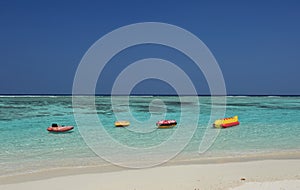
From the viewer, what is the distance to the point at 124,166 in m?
13.0

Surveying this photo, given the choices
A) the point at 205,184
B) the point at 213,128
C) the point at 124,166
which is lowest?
the point at 205,184

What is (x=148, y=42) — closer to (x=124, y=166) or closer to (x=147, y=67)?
(x=147, y=67)

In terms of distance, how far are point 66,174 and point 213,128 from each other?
16.7 metres

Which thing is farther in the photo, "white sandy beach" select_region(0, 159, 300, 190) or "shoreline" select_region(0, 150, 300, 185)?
"shoreline" select_region(0, 150, 300, 185)

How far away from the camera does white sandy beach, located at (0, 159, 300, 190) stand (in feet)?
30.6

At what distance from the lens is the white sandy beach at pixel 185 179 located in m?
9.32

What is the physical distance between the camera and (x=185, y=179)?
10367mm

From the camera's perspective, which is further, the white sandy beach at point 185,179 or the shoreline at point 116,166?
the shoreline at point 116,166

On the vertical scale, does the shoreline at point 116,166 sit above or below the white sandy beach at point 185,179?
above

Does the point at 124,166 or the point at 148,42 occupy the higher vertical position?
the point at 148,42

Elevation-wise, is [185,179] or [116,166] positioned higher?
[116,166]

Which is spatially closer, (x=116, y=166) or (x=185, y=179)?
(x=185, y=179)

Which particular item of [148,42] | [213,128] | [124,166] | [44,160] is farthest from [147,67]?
[213,128]

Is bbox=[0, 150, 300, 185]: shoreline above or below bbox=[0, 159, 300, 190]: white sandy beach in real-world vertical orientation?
above
